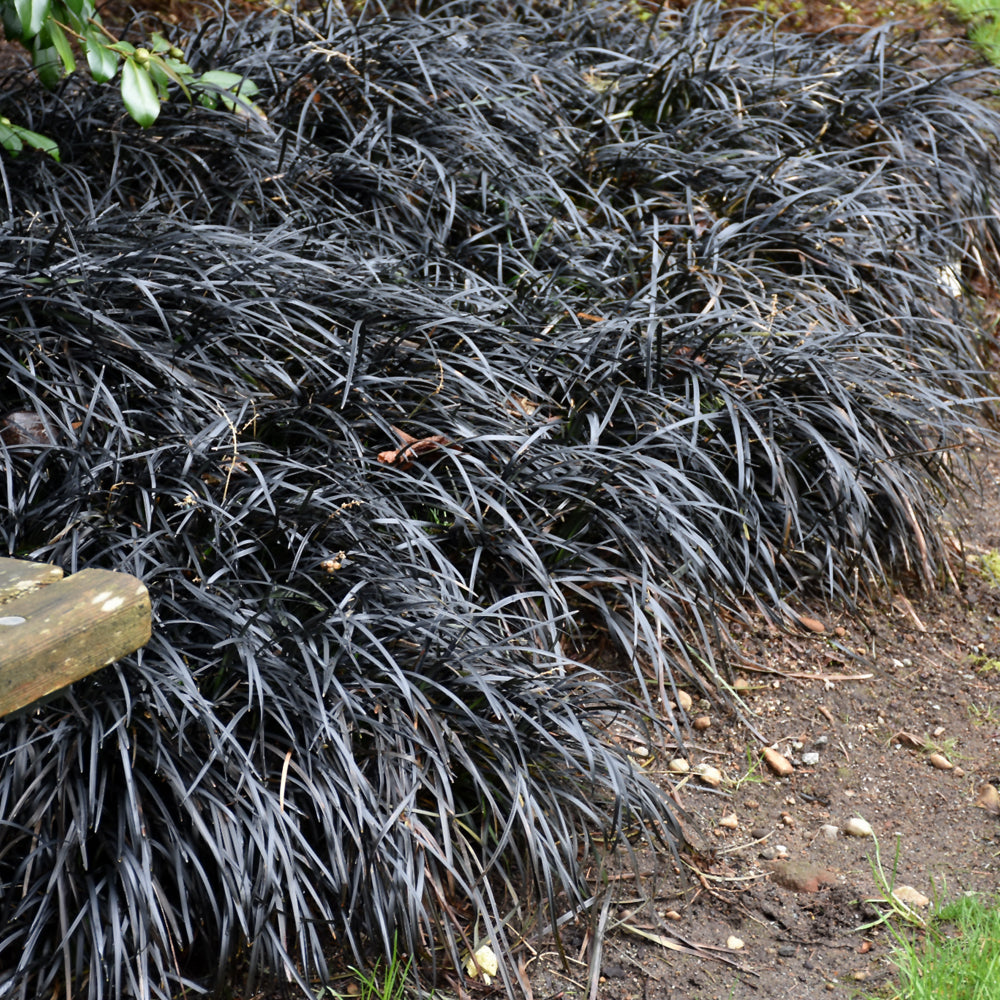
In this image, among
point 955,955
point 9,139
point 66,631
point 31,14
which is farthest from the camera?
point 9,139

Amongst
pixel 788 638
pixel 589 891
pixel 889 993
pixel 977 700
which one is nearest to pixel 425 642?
pixel 589 891

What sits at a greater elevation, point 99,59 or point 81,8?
point 81,8

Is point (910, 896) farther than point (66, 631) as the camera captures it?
Yes

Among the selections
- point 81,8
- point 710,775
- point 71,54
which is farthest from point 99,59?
point 710,775

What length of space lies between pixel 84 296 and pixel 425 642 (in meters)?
1.29

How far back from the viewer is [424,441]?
2688 mm

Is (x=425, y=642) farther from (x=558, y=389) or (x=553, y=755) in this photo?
(x=558, y=389)

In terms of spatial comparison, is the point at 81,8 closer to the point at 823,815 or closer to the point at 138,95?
the point at 138,95

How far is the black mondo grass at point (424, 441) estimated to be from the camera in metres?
2.02

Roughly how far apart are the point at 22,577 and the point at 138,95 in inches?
69.4

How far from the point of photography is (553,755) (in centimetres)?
231

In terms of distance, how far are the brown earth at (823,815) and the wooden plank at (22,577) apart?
1301mm

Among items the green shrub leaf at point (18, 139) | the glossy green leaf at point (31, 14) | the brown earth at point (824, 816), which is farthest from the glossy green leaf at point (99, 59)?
the brown earth at point (824, 816)

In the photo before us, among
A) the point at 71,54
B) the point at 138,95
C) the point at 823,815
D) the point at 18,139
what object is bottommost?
the point at 823,815
